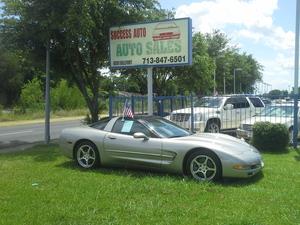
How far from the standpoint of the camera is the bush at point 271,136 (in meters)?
13.5

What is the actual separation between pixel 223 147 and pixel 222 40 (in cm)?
5443

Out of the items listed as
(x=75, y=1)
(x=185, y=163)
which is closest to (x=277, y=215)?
(x=185, y=163)

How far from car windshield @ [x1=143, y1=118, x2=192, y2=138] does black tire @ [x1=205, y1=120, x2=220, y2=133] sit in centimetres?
649

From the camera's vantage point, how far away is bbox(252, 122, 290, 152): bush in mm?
13502

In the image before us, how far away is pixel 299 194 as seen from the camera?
7691 millimetres

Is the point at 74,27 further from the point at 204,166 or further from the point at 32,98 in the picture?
the point at 32,98

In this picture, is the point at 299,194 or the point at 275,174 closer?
the point at 299,194

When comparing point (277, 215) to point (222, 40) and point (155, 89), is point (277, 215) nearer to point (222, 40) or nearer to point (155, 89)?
point (155, 89)

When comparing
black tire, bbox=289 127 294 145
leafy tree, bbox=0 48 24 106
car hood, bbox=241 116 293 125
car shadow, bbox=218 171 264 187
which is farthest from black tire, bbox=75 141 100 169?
leafy tree, bbox=0 48 24 106

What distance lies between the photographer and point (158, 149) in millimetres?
9352

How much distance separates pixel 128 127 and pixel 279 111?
770 centimetres

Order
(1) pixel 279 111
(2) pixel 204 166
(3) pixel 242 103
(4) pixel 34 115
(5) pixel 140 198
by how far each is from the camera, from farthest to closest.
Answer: (4) pixel 34 115, (3) pixel 242 103, (1) pixel 279 111, (2) pixel 204 166, (5) pixel 140 198

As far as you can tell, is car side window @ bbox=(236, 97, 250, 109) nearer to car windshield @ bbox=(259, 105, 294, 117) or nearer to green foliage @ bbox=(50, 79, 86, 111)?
car windshield @ bbox=(259, 105, 294, 117)

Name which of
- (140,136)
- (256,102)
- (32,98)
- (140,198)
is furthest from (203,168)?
(32,98)
